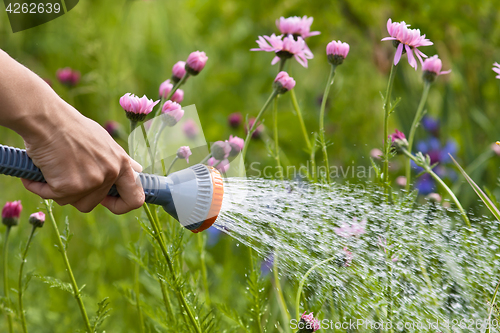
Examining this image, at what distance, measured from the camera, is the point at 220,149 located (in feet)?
2.67

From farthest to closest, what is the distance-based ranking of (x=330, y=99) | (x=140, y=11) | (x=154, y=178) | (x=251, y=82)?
(x=140, y=11), (x=251, y=82), (x=330, y=99), (x=154, y=178)

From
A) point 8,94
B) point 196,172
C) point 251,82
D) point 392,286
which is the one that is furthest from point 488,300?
point 251,82

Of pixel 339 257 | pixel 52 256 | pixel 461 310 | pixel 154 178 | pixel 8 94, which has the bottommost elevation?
pixel 52 256

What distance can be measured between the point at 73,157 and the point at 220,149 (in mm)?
274

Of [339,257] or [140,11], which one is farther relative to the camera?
[140,11]

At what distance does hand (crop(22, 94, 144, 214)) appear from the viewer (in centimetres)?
60

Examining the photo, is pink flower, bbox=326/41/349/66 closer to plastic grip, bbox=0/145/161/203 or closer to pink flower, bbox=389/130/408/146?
pink flower, bbox=389/130/408/146

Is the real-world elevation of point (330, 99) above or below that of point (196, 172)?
below

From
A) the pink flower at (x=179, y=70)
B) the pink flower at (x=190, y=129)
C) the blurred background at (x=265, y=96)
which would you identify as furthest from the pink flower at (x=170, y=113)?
the pink flower at (x=190, y=129)

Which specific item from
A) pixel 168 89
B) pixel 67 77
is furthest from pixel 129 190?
pixel 67 77

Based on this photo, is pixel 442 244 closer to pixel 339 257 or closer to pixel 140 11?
pixel 339 257

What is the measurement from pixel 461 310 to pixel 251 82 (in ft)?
5.41

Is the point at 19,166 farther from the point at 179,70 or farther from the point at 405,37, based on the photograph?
the point at 405,37

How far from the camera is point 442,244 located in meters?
0.86
